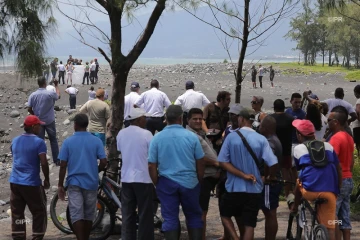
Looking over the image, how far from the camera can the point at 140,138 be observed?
758cm

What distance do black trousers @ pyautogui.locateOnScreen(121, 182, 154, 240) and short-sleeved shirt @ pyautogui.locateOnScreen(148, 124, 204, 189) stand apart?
0.55 meters

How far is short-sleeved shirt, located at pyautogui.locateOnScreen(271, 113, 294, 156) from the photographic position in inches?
375

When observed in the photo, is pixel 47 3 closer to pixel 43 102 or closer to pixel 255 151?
pixel 43 102

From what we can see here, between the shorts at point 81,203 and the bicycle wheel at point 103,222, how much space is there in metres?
0.63

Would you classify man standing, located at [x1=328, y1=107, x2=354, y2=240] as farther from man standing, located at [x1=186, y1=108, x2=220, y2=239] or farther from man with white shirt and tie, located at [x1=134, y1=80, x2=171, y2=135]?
man with white shirt and tie, located at [x1=134, y1=80, x2=171, y2=135]

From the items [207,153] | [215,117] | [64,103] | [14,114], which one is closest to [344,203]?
[207,153]

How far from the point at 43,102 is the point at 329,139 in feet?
21.2

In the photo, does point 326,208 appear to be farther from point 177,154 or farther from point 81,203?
point 81,203

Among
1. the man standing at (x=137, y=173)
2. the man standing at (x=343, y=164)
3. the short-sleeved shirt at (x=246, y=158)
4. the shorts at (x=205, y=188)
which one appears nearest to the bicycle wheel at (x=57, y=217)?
the man standing at (x=137, y=173)

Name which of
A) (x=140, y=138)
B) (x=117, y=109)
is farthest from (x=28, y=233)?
(x=140, y=138)

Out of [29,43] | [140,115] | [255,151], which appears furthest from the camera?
[29,43]

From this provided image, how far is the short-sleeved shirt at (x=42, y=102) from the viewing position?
12.8 m

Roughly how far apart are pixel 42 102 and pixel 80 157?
533 centimetres

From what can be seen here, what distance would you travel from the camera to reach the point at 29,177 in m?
8.30
